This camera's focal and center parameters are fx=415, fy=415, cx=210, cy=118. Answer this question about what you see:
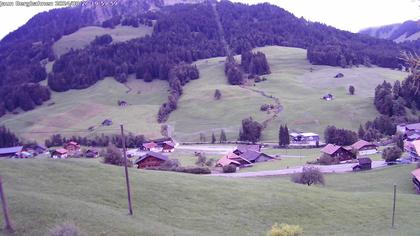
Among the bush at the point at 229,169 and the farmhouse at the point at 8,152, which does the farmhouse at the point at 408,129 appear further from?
the farmhouse at the point at 8,152

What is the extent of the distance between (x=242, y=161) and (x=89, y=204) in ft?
192

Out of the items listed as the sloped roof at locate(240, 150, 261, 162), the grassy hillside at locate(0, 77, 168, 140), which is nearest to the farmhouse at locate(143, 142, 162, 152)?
the grassy hillside at locate(0, 77, 168, 140)

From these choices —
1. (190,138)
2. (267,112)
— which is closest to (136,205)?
(190,138)

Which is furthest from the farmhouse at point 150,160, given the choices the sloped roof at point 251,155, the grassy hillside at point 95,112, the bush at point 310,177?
the grassy hillside at point 95,112

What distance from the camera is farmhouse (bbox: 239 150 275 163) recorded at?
8975 centimetres

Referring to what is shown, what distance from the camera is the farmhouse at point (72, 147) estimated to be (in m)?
113

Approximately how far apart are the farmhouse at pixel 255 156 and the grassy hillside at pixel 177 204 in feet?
138

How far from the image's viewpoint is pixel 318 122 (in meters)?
121

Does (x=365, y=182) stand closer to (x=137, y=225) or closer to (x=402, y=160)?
(x=402, y=160)

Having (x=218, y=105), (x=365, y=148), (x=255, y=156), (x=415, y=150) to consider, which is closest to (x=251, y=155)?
(x=255, y=156)

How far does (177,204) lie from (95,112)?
128589 mm

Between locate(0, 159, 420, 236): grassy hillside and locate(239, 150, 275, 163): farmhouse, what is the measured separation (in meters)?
42.2

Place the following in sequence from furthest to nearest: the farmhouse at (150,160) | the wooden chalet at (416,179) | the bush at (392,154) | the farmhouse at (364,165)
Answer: the farmhouse at (150,160)
the bush at (392,154)
the farmhouse at (364,165)
the wooden chalet at (416,179)

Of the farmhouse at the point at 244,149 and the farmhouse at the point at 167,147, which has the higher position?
the farmhouse at the point at 244,149
